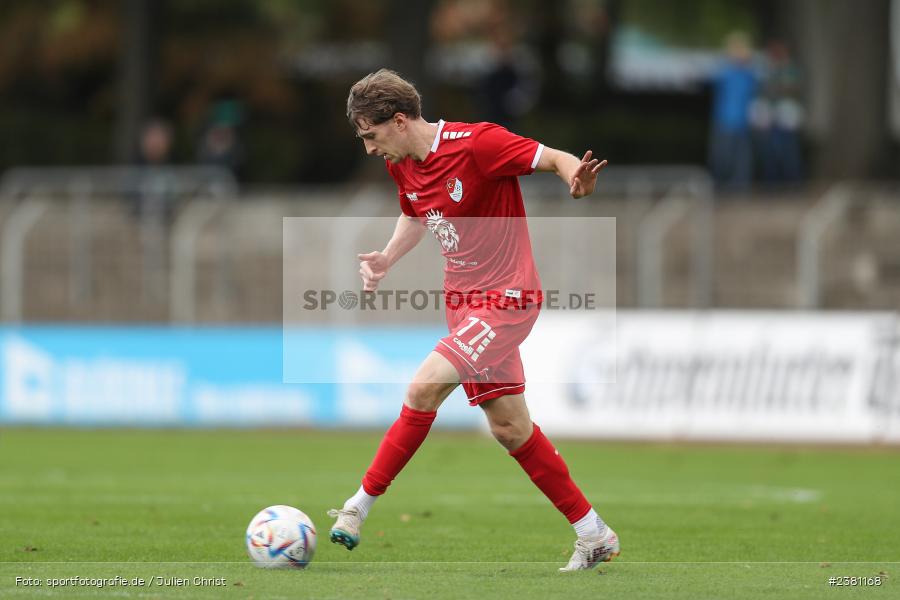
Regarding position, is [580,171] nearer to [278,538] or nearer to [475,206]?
[475,206]

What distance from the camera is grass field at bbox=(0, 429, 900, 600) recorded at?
777 cm

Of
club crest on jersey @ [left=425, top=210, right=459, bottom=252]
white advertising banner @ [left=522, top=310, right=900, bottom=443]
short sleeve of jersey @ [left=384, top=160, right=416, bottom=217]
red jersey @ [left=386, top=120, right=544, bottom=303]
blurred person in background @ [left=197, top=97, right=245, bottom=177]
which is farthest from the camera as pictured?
blurred person in background @ [left=197, top=97, right=245, bottom=177]

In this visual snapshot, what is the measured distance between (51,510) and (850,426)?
1001 centimetres

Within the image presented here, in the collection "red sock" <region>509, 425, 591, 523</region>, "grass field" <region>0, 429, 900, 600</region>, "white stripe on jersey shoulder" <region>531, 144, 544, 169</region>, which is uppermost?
"white stripe on jersey shoulder" <region>531, 144, 544, 169</region>

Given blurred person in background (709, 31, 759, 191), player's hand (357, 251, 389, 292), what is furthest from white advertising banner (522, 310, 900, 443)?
player's hand (357, 251, 389, 292)

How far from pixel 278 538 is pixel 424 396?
102 cm

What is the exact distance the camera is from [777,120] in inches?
898

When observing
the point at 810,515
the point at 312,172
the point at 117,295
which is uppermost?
the point at 312,172

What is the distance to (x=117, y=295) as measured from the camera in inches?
859

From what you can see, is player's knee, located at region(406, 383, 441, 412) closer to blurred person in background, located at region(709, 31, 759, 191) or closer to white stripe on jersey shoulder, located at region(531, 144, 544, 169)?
white stripe on jersey shoulder, located at region(531, 144, 544, 169)

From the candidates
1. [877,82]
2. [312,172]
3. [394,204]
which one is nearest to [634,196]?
[394,204]

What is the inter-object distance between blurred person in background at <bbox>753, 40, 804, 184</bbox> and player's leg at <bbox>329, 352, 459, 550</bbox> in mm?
15232

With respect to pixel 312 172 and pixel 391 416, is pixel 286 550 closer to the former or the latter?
pixel 391 416

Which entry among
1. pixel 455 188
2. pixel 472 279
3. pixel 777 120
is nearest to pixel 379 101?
pixel 455 188
